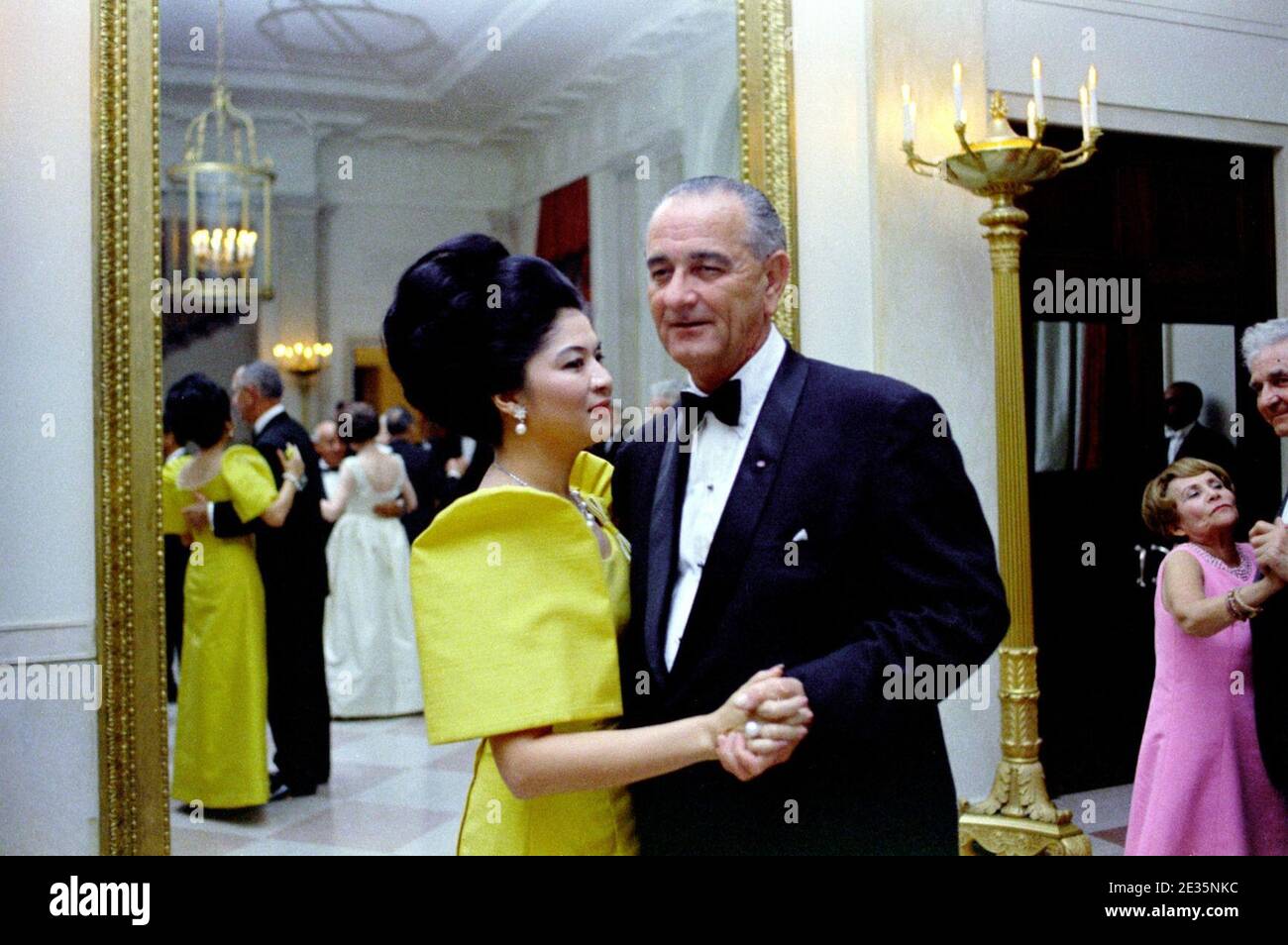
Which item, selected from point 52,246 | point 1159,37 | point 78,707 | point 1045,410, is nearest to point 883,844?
point 78,707

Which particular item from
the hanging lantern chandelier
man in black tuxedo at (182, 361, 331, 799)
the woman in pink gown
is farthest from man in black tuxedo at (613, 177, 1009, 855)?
man in black tuxedo at (182, 361, 331, 799)

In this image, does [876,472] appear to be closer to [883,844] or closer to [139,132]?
[883,844]

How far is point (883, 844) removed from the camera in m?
1.62

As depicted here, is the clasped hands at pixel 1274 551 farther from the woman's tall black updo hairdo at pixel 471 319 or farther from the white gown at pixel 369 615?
the white gown at pixel 369 615

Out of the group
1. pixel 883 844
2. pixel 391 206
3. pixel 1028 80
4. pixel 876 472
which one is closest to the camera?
pixel 876 472

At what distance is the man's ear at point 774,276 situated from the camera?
1639 mm

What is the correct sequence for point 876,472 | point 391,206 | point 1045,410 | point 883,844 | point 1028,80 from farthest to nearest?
point 1045,410 → point 1028,80 → point 391,206 → point 883,844 → point 876,472

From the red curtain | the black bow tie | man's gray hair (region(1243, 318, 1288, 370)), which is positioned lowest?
the black bow tie

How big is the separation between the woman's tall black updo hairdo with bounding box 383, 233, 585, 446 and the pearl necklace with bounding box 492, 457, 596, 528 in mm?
76

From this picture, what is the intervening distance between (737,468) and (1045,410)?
8.85ft

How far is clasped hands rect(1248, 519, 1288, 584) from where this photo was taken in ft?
8.17

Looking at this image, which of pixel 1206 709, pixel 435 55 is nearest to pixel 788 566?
pixel 1206 709

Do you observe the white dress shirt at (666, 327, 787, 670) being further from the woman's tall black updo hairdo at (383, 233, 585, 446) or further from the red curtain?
the red curtain

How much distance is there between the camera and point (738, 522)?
5.12ft
